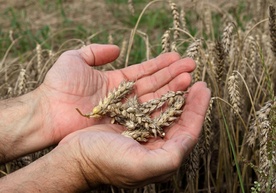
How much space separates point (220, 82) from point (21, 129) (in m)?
0.99

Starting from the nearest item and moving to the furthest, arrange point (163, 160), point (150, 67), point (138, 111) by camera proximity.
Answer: point (163, 160) → point (138, 111) → point (150, 67)

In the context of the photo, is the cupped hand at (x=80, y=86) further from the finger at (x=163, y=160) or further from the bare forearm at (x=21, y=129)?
the finger at (x=163, y=160)

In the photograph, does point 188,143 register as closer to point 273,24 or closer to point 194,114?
point 194,114

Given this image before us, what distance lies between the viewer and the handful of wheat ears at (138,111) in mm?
2338

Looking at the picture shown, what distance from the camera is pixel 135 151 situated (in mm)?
2031

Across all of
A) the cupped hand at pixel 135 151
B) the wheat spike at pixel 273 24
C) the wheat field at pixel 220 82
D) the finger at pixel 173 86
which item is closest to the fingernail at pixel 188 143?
the cupped hand at pixel 135 151

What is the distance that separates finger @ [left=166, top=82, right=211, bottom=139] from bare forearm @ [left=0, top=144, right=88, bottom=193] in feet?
1.29

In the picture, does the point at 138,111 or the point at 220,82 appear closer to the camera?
the point at 138,111

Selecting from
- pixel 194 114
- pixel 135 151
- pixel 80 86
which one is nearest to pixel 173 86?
pixel 194 114

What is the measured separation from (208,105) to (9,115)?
925 millimetres

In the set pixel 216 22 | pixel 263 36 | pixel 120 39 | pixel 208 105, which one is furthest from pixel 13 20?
pixel 208 105

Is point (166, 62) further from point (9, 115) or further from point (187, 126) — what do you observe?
point (9, 115)

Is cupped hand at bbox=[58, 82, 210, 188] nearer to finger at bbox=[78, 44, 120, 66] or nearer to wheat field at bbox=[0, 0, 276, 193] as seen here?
wheat field at bbox=[0, 0, 276, 193]

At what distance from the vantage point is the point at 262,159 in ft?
7.20
